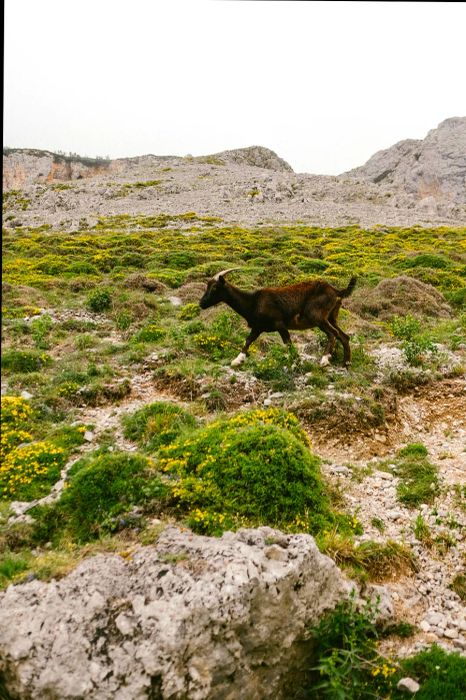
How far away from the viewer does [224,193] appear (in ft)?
230

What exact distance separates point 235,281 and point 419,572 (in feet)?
52.3

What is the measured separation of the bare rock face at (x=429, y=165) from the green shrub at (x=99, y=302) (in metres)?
105

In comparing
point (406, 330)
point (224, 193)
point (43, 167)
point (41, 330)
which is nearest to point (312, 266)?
point (406, 330)

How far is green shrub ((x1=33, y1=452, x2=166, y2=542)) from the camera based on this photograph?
20.2 ft

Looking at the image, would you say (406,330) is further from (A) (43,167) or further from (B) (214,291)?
(A) (43,167)

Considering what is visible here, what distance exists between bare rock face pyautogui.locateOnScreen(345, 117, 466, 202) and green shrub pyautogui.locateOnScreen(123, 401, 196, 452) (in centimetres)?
11183

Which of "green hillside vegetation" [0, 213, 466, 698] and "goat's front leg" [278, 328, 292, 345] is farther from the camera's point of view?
"goat's front leg" [278, 328, 292, 345]

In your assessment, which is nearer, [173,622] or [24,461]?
[173,622]

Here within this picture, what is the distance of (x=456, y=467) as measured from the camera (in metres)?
7.82

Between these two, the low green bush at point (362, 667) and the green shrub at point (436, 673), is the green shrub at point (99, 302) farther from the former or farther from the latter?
the green shrub at point (436, 673)

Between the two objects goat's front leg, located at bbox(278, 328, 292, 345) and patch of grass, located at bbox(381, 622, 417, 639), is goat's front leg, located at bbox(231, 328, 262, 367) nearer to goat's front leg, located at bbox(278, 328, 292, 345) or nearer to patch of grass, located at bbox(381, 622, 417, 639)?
goat's front leg, located at bbox(278, 328, 292, 345)

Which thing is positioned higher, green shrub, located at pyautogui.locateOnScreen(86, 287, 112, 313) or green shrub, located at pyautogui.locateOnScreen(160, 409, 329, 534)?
green shrub, located at pyautogui.locateOnScreen(86, 287, 112, 313)

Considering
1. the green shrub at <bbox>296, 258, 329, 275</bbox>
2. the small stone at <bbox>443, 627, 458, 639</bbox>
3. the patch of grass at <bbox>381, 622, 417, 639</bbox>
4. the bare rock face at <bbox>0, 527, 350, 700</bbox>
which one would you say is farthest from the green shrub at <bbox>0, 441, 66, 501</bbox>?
the green shrub at <bbox>296, 258, 329, 275</bbox>

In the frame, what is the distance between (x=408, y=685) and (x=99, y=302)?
1493 centimetres
